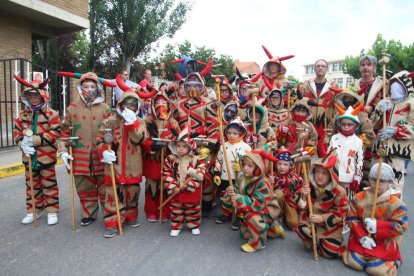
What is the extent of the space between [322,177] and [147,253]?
210 centimetres

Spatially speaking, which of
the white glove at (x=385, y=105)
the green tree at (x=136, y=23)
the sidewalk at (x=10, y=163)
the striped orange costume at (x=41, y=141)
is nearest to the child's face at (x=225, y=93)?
the white glove at (x=385, y=105)

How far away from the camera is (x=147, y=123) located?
4703 mm

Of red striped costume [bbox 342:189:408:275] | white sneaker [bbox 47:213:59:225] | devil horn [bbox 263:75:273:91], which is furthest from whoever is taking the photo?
devil horn [bbox 263:75:273:91]

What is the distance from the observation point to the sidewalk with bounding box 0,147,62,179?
6555 millimetres

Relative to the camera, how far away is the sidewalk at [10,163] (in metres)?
6.56

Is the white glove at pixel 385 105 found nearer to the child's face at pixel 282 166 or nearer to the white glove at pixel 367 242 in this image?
the child's face at pixel 282 166

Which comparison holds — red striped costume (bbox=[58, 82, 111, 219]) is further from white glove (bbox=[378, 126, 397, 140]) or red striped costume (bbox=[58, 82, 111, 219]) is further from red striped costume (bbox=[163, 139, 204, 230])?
white glove (bbox=[378, 126, 397, 140])

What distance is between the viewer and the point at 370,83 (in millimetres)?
4883

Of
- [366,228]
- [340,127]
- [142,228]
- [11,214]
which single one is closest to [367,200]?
[366,228]

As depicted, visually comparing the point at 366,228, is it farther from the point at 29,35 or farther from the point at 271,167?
the point at 29,35

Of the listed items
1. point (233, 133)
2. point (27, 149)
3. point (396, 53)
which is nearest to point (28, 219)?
point (27, 149)

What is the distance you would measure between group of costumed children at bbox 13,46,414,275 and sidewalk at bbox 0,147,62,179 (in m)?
2.57

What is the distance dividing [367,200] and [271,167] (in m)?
1.17

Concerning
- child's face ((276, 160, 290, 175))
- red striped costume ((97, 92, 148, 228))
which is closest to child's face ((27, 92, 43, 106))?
red striped costume ((97, 92, 148, 228))
